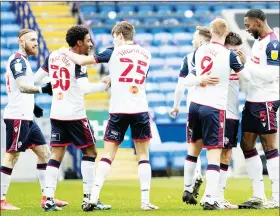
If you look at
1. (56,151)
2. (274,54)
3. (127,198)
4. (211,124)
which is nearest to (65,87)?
(56,151)

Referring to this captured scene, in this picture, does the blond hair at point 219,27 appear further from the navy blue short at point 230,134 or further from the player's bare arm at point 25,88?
the player's bare arm at point 25,88

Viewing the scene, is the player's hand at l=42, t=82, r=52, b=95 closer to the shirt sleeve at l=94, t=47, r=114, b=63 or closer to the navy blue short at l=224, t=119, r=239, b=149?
the shirt sleeve at l=94, t=47, r=114, b=63

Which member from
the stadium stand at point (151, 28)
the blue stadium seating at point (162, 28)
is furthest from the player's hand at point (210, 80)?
the blue stadium seating at point (162, 28)

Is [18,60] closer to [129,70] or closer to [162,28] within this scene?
[129,70]

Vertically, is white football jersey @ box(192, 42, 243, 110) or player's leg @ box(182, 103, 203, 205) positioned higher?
white football jersey @ box(192, 42, 243, 110)

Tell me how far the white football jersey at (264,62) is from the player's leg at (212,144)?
1.87 feet

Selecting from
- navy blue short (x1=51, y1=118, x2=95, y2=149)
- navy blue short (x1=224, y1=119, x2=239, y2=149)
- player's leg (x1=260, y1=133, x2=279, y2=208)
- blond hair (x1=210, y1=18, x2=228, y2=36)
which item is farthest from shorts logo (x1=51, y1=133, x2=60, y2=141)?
player's leg (x1=260, y1=133, x2=279, y2=208)

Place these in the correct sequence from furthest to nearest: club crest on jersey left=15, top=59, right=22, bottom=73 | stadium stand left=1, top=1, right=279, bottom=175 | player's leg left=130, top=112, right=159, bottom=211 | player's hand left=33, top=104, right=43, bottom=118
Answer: stadium stand left=1, top=1, right=279, bottom=175, player's hand left=33, top=104, right=43, bottom=118, club crest on jersey left=15, top=59, right=22, bottom=73, player's leg left=130, top=112, right=159, bottom=211

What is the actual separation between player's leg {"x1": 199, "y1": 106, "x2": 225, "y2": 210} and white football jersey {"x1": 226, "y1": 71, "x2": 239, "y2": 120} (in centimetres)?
47

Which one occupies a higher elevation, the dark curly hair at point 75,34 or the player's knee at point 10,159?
the dark curly hair at point 75,34

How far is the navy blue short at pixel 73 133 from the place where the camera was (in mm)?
8703

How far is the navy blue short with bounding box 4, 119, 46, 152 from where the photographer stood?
30.6 ft

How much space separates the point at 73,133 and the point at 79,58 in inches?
32.3

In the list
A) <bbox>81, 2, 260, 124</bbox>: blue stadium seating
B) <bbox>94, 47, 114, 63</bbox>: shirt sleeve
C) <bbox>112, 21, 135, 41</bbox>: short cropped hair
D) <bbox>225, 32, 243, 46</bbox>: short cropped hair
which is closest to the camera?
<bbox>94, 47, 114, 63</bbox>: shirt sleeve
